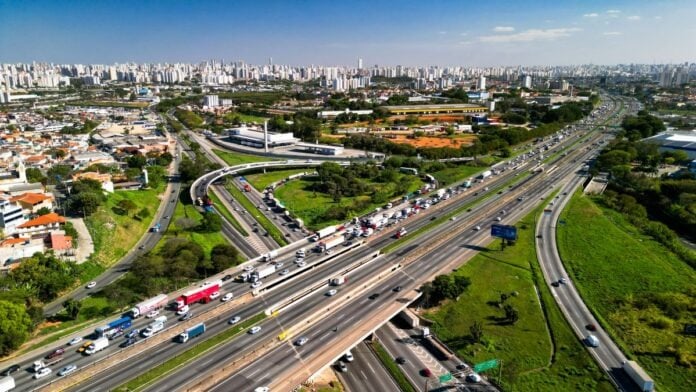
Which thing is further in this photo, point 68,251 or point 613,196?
point 613,196

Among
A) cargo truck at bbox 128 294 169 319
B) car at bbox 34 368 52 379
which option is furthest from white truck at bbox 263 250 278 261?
car at bbox 34 368 52 379

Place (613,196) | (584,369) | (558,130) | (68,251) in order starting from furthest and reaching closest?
(558,130), (613,196), (68,251), (584,369)

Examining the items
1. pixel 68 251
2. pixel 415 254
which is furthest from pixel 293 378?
pixel 68 251

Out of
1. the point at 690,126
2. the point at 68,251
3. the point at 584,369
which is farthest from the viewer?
the point at 690,126

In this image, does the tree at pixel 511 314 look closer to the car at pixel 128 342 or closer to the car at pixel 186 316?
the car at pixel 186 316

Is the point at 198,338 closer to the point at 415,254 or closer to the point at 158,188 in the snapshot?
the point at 415,254

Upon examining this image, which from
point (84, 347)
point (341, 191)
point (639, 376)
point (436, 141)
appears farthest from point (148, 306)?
point (436, 141)

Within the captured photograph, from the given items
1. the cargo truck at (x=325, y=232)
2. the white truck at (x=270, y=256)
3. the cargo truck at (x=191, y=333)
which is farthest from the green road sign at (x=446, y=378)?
the cargo truck at (x=325, y=232)

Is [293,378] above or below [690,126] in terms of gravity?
below
